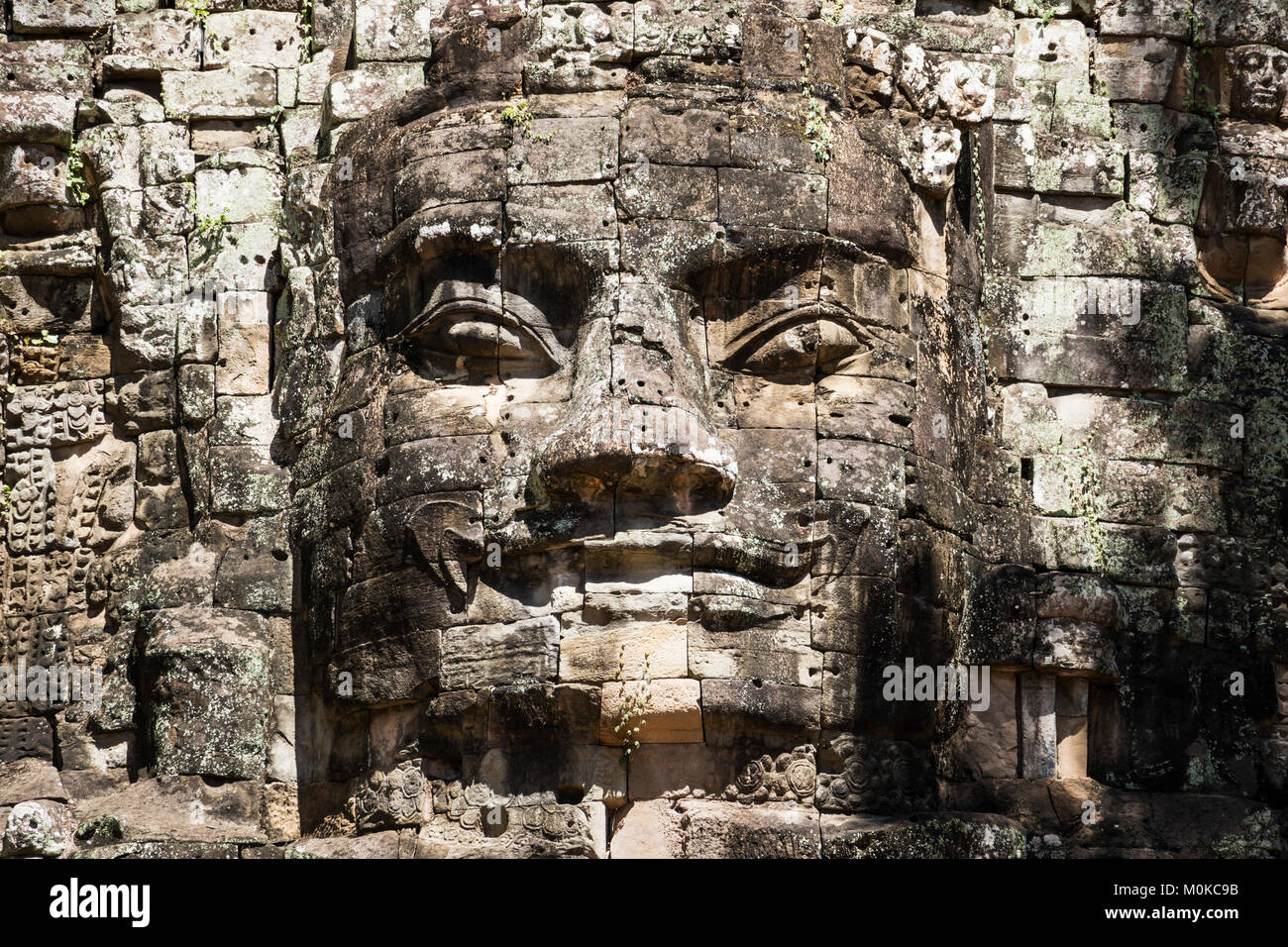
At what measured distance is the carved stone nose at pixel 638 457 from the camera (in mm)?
15977

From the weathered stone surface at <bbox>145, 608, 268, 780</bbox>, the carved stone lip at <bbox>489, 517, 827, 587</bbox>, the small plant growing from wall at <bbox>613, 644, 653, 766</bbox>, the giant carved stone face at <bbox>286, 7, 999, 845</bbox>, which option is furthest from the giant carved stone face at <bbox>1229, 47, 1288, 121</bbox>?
the weathered stone surface at <bbox>145, 608, 268, 780</bbox>

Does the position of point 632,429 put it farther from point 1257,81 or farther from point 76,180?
point 1257,81

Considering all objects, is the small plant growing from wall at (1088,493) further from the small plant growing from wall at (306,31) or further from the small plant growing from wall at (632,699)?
the small plant growing from wall at (306,31)

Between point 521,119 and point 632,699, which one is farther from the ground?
point 521,119

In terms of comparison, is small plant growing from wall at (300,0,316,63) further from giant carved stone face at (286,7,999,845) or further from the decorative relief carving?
the decorative relief carving

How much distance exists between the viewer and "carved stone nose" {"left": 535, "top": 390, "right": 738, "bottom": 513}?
52.4ft

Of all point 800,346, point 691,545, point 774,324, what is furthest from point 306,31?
point 691,545

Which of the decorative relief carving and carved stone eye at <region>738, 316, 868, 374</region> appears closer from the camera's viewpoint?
the decorative relief carving

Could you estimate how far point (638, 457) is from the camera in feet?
52.3

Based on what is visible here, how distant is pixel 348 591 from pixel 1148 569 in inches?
195

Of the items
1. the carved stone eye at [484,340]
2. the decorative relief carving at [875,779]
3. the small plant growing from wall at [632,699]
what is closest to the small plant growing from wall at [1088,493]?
the decorative relief carving at [875,779]

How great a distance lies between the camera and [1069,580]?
17328 millimetres
